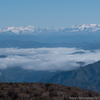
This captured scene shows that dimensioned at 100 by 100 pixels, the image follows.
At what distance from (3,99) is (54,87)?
990 centimetres

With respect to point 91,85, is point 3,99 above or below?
below

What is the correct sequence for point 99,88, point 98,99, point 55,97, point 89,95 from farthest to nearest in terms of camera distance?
point 99,88
point 89,95
point 98,99
point 55,97

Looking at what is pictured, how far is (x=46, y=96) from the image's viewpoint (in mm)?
33781

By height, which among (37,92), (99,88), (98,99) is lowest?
(98,99)

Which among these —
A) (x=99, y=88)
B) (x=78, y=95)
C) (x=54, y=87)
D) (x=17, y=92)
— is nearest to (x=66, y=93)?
(x=78, y=95)

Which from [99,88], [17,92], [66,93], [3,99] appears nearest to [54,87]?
[66,93]

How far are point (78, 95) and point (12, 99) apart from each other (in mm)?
10366

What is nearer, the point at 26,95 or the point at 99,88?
the point at 26,95

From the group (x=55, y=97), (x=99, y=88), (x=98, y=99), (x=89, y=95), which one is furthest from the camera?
(x=99, y=88)

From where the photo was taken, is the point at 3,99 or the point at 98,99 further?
the point at 98,99

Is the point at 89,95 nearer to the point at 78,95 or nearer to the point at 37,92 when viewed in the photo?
the point at 78,95

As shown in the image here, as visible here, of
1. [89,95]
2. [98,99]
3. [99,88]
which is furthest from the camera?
[99,88]

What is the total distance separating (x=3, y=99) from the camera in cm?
3303

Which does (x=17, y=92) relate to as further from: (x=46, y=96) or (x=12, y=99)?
(x=46, y=96)
